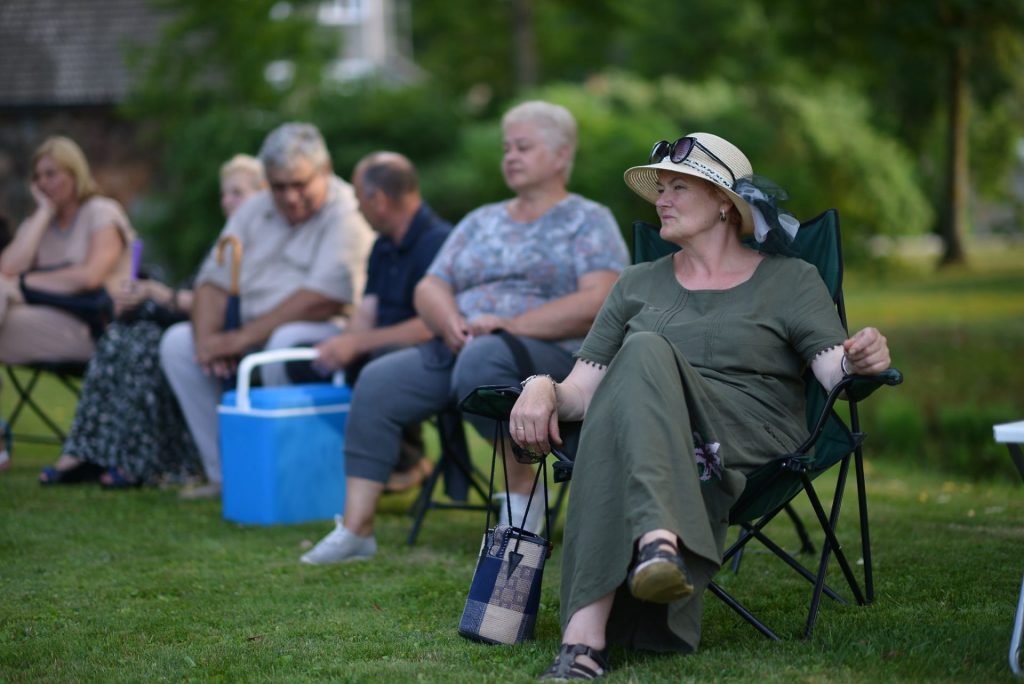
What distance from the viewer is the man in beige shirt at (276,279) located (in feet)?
17.9

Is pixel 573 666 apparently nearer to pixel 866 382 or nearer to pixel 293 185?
pixel 866 382

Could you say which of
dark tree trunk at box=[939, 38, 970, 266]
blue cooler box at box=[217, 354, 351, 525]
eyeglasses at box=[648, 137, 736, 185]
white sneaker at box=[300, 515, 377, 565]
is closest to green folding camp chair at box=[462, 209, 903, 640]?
eyeglasses at box=[648, 137, 736, 185]

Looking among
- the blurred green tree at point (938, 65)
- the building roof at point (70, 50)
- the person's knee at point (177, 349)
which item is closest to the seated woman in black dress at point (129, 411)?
the person's knee at point (177, 349)

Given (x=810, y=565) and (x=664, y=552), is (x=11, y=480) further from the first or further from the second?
(x=664, y=552)

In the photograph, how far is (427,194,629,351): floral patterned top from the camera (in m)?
4.51

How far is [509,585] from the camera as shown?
3207mm

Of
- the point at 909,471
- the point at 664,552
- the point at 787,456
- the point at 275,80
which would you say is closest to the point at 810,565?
the point at 787,456

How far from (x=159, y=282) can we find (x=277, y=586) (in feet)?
8.93

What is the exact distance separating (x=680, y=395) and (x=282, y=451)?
239cm

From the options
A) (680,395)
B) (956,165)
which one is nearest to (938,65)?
(956,165)

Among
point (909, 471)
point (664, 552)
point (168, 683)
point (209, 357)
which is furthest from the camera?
point (909, 471)

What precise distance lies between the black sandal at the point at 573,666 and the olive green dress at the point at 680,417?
0.29 ft

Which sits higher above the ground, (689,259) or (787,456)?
(689,259)

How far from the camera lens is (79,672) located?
3105mm
